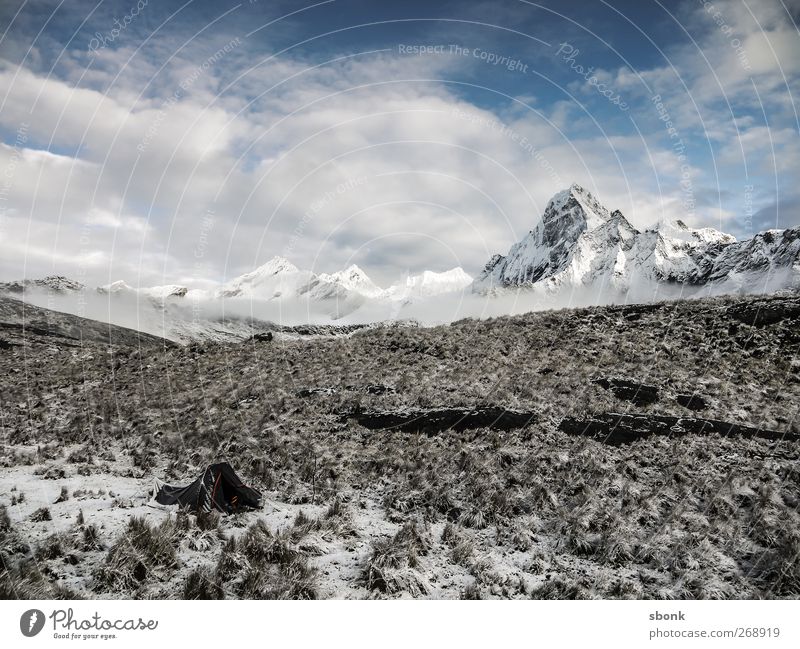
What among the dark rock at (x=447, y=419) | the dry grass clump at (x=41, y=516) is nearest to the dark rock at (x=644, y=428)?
the dark rock at (x=447, y=419)

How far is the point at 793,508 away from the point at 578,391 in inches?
373

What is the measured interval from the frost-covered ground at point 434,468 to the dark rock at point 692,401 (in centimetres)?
10

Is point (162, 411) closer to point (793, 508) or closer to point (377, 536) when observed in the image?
point (377, 536)

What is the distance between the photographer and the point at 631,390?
2023 cm

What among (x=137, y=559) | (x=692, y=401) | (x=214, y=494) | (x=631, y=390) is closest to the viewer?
(x=137, y=559)

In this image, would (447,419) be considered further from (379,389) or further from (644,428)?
(644,428)

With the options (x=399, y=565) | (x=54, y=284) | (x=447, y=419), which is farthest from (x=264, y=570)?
(x=54, y=284)

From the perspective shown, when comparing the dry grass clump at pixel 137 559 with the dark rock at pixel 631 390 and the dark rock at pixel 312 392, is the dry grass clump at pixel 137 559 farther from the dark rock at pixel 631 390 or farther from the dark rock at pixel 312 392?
the dark rock at pixel 631 390

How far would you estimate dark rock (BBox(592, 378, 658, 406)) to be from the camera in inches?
762

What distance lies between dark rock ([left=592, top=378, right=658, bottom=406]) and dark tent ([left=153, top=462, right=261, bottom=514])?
16.6 meters

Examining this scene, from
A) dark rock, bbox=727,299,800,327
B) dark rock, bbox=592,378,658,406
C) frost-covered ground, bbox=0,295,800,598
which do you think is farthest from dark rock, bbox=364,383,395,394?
dark rock, bbox=727,299,800,327

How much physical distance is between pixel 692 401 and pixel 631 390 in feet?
7.99
